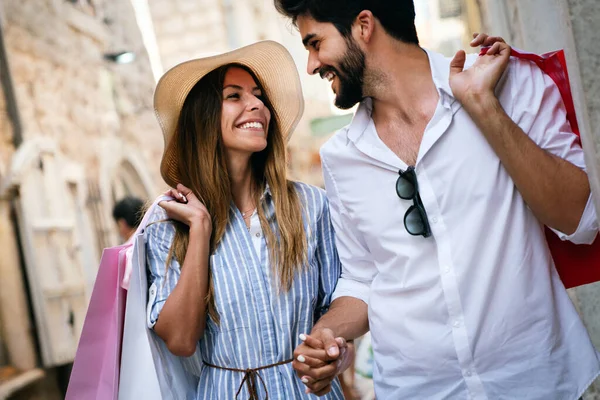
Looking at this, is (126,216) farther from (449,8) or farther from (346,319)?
(449,8)

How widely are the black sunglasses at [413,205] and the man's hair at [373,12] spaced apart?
513 mm

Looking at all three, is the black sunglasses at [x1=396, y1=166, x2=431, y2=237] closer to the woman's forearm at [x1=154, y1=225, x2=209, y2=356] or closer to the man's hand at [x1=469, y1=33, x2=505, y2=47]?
the man's hand at [x1=469, y1=33, x2=505, y2=47]

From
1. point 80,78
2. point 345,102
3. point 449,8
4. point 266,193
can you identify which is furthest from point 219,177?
point 449,8

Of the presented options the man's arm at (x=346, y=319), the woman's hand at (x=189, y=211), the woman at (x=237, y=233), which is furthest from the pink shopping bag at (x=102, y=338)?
the man's arm at (x=346, y=319)

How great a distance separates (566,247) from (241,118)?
1.25 m

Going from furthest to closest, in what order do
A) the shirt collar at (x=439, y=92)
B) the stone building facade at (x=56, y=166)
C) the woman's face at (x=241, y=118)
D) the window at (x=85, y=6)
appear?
the window at (x=85, y=6) → the stone building facade at (x=56, y=166) → the woman's face at (x=241, y=118) → the shirt collar at (x=439, y=92)

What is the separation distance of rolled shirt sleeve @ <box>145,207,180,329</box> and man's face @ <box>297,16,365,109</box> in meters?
0.77

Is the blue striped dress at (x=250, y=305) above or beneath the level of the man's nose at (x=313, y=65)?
beneath

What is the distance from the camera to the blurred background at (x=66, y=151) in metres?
5.80

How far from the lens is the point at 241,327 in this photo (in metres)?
2.58

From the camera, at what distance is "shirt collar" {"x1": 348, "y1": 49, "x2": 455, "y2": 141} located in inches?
88.9

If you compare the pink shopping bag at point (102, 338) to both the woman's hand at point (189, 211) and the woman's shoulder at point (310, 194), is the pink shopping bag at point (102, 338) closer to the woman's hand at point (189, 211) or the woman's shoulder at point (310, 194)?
the woman's hand at point (189, 211)

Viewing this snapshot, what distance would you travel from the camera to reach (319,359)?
87.3 inches

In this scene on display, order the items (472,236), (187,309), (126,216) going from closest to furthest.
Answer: (472,236) < (187,309) < (126,216)
